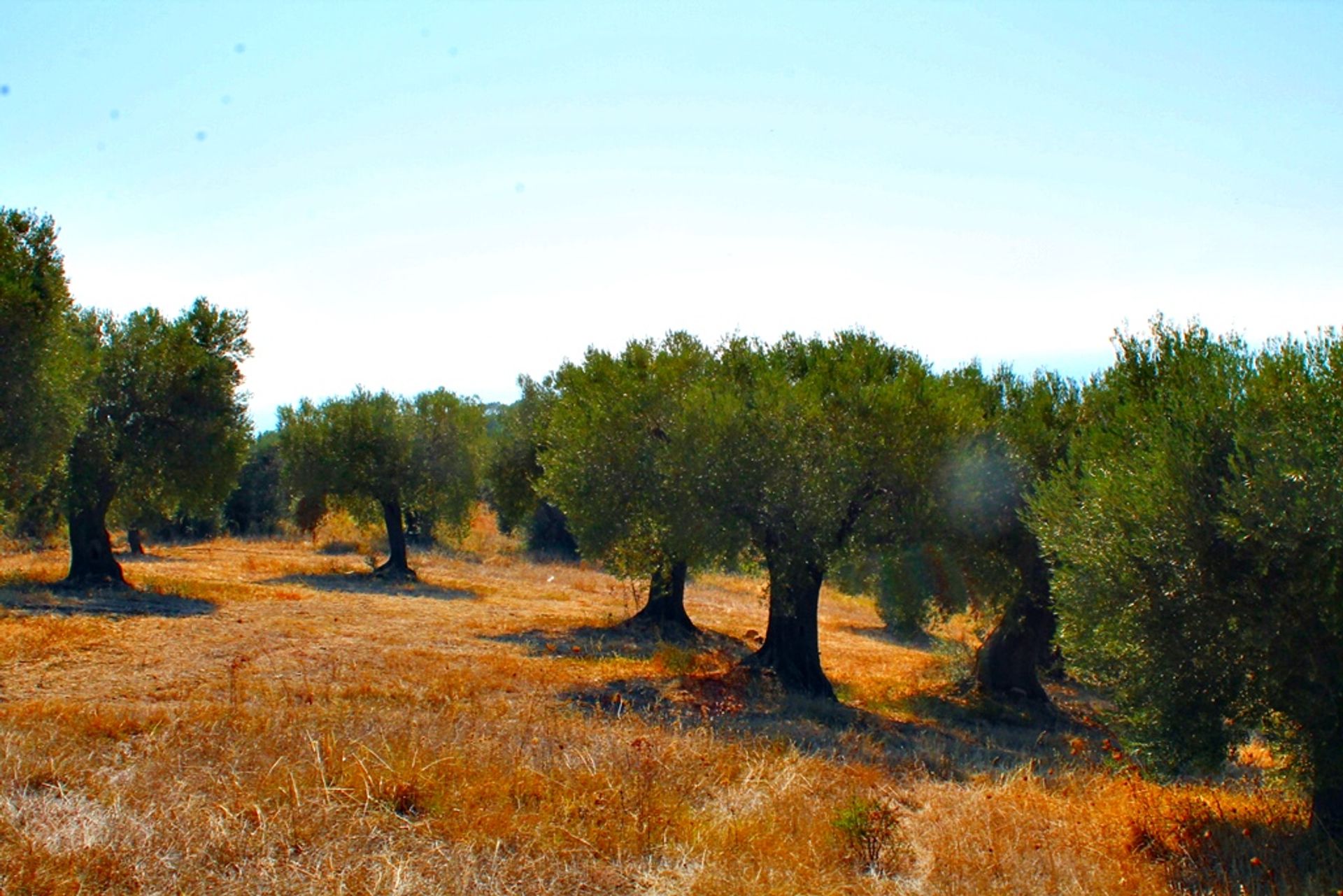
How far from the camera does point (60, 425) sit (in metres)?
18.3

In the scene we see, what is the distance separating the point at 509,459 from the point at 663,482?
619 inches

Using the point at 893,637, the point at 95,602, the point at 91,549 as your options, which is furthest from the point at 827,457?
the point at 893,637

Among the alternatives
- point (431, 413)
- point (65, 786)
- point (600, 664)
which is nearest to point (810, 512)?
point (600, 664)

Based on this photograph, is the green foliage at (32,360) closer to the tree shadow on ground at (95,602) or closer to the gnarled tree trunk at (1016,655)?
the tree shadow on ground at (95,602)

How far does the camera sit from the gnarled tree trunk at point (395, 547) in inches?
1347

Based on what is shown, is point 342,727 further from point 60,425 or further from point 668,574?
point 668,574

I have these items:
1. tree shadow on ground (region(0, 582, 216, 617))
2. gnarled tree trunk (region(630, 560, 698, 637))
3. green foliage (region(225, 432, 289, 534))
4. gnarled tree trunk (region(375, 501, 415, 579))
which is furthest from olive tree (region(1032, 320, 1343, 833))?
green foliage (region(225, 432, 289, 534))

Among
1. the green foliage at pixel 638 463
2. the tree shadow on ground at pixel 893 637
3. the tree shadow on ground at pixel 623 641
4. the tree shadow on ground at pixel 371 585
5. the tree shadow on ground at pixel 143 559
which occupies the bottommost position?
the tree shadow on ground at pixel 893 637

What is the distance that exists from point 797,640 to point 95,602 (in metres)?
15.9

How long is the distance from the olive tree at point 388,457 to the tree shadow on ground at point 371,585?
0.89 metres

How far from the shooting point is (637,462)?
18438 millimetres

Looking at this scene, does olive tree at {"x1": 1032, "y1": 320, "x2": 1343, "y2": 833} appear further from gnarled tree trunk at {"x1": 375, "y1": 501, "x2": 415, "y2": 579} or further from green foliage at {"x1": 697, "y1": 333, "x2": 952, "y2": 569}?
gnarled tree trunk at {"x1": 375, "y1": 501, "x2": 415, "y2": 579}

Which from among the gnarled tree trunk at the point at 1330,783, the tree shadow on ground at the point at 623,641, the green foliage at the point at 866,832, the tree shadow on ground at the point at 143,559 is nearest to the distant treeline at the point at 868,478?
the gnarled tree trunk at the point at 1330,783

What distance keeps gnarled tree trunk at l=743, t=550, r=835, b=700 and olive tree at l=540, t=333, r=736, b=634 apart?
1.63 metres
